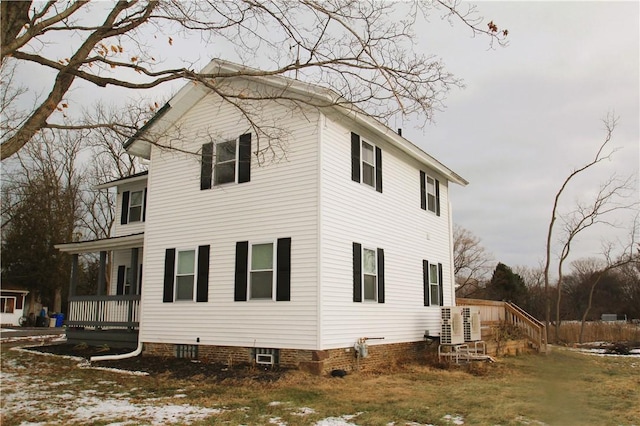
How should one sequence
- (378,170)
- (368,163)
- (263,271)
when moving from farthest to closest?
(378,170) → (368,163) → (263,271)

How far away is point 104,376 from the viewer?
39.5ft

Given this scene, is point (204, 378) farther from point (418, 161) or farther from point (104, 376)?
point (418, 161)

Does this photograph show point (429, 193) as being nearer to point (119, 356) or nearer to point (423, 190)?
point (423, 190)

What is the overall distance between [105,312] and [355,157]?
9688mm

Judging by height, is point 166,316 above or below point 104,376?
above

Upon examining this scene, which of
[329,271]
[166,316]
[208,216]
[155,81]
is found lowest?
[166,316]

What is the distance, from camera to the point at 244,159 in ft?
45.5

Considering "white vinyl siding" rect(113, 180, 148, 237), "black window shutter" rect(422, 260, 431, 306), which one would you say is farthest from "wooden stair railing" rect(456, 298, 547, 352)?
"white vinyl siding" rect(113, 180, 148, 237)

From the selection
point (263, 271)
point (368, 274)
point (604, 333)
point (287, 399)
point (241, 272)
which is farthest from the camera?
point (604, 333)

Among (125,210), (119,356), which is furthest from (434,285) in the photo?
(125,210)

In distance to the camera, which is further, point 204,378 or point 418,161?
point 418,161

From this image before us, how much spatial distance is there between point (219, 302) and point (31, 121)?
22.4 feet

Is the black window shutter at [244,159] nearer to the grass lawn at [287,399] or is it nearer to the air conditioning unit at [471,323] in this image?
the grass lawn at [287,399]

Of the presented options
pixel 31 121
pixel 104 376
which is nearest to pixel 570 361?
pixel 31 121
